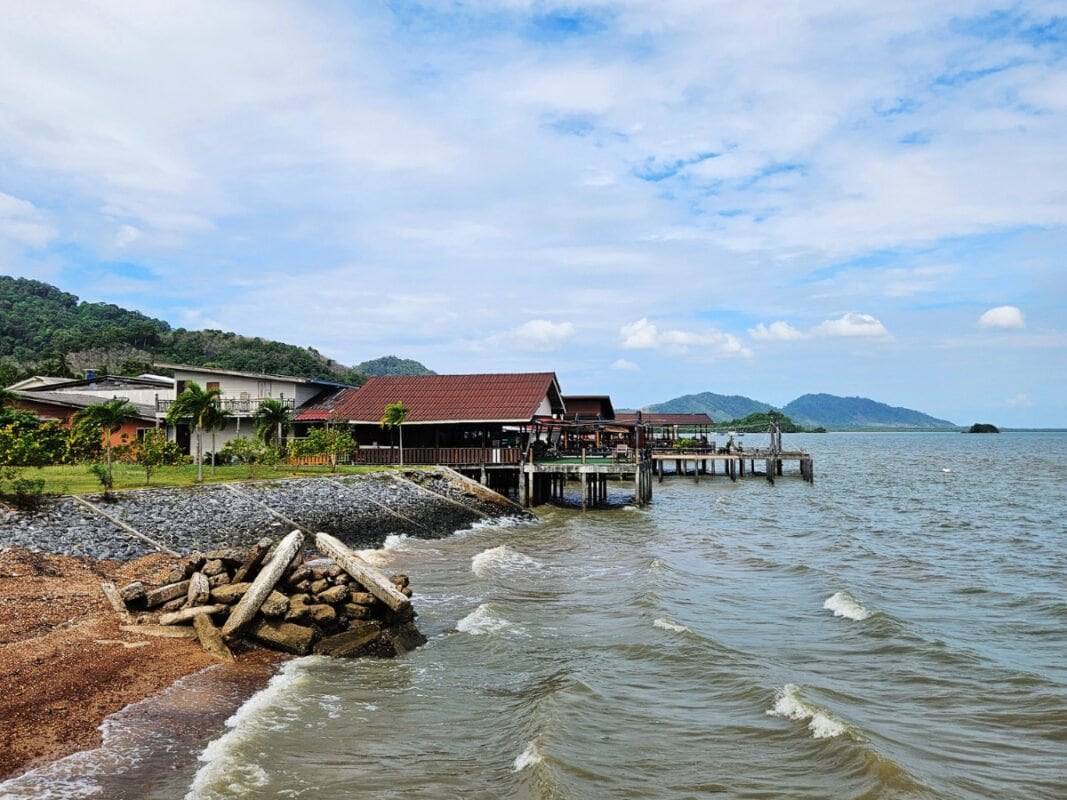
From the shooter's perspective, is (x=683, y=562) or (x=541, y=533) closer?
(x=683, y=562)

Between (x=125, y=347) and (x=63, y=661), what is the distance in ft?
292

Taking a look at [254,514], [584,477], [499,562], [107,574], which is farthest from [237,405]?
[107,574]

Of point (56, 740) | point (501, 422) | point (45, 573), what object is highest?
point (501, 422)

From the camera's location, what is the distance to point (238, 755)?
9.45 meters

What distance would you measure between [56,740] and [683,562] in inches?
732

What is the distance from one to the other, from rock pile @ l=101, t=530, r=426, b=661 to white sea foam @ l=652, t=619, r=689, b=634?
4.93m

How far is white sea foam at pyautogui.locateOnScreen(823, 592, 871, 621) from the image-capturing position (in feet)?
57.5

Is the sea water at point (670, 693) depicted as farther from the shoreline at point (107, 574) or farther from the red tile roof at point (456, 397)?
the red tile roof at point (456, 397)

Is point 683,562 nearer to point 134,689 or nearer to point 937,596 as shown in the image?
point 937,596

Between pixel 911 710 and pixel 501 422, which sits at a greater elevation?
pixel 501 422

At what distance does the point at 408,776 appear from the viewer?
923 centimetres

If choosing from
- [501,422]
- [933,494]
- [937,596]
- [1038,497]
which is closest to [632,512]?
[501,422]

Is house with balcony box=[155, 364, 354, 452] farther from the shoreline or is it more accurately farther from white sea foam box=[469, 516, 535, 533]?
white sea foam box=[469, 516, 535, 533]

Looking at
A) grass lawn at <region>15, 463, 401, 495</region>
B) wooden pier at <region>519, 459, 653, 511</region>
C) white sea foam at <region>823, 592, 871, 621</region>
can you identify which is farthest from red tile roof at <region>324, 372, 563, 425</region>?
white sea foam at <region>823, 592, 871, 621</region>
